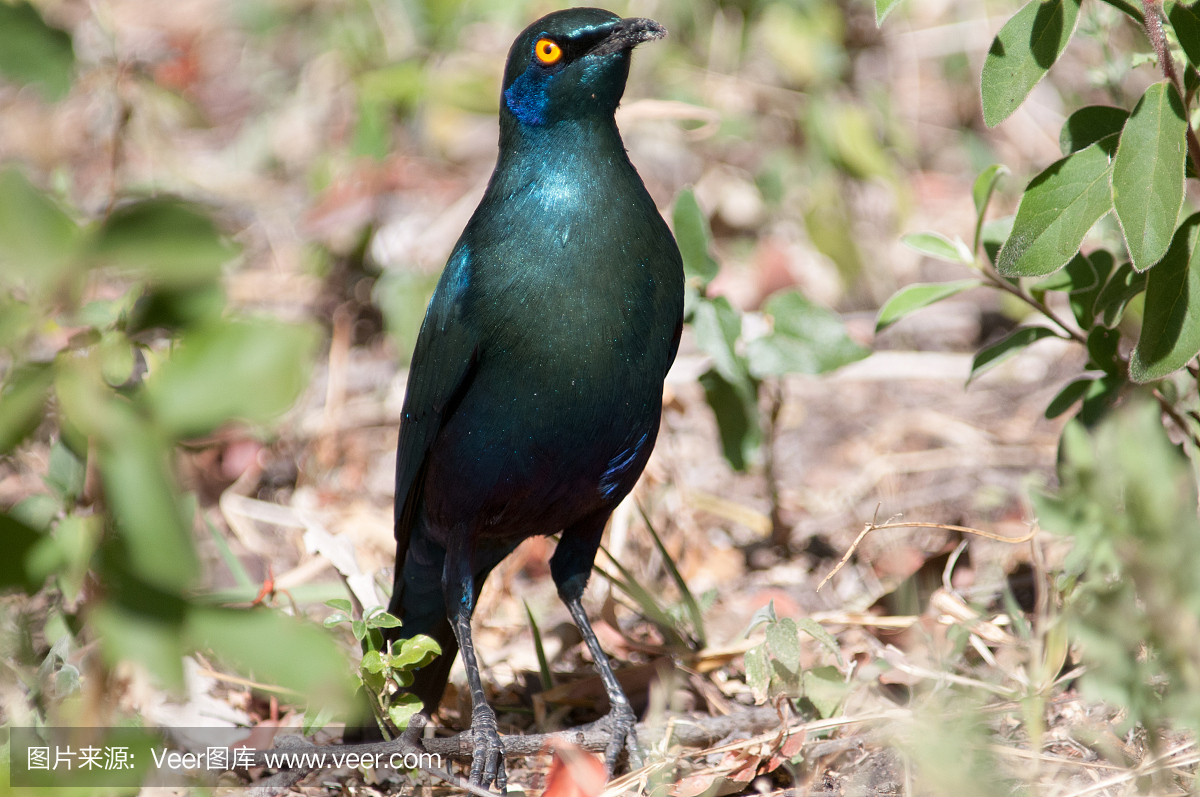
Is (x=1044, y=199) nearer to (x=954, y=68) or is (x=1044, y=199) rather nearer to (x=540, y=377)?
(x=540, y=377)

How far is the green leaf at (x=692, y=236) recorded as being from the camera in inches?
135

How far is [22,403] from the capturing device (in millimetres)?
1228

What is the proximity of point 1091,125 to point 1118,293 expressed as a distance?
0.41 metres

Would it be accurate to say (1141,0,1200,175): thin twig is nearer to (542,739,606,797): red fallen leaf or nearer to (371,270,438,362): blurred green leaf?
(542,739,606,797): red fallen leaf

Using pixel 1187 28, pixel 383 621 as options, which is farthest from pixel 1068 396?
pixel 383 621

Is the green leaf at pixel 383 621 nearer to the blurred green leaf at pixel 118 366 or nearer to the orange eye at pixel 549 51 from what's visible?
the blurred green leaf at pixel 118 366

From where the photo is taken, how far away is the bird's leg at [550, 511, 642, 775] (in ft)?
Answer: 9.38

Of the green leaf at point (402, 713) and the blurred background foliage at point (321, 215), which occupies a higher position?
the blurred background foliage at point (321, 215)

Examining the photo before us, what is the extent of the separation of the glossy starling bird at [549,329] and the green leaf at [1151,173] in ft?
3.37

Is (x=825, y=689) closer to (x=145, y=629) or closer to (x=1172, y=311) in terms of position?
(x=1172, y=311)

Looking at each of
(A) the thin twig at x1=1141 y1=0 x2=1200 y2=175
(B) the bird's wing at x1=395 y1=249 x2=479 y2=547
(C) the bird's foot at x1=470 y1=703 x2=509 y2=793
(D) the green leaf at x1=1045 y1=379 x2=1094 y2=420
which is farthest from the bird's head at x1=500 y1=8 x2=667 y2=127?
(C) the bird's foot at x1=470 y1=703 x2=509 y2=793

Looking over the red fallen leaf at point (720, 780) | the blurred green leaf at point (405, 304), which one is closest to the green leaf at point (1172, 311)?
the red fallen leaf at point (720, 780)

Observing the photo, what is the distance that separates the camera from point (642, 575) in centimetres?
397

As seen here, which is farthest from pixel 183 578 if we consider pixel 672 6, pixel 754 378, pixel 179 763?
pixel 672 6
